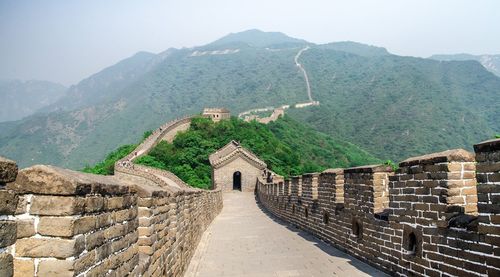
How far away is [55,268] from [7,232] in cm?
54

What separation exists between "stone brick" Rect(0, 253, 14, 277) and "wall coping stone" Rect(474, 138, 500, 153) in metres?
3.94

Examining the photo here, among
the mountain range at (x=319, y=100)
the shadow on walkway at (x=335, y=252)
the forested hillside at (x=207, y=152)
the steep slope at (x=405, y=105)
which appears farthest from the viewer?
the mountain range at (x=319, y=100)

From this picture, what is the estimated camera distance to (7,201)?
198 centimetres

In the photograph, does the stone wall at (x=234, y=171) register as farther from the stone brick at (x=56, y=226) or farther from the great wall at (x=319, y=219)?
the stone brick at (x=56, y=226)

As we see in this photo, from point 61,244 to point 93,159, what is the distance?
10876 centimetres

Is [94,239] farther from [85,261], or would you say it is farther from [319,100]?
[319,100]

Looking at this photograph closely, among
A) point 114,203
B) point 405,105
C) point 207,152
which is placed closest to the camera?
point 114,203

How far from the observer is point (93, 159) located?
10619 centimetres

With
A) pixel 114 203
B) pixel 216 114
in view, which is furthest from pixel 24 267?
pixel 216 114

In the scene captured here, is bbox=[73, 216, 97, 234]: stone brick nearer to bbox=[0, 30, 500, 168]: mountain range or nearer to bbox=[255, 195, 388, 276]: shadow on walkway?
bbox=[255, 195, 388, 276]: shadow on walkway

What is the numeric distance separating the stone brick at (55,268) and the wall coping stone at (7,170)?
590 millimetres

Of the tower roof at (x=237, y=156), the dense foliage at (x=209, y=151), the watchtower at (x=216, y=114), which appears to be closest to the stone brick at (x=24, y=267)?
the tower roof at (x=237, y=156)

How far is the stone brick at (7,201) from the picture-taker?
6.38ft

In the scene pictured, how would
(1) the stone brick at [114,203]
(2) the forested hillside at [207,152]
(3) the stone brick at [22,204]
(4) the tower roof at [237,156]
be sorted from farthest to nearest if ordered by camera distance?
(2) the forested hillside at [207,152], (4) the tower roof at [237,156], (1) the stone brick at [114,203], (3) the stone brick at [22,204]
